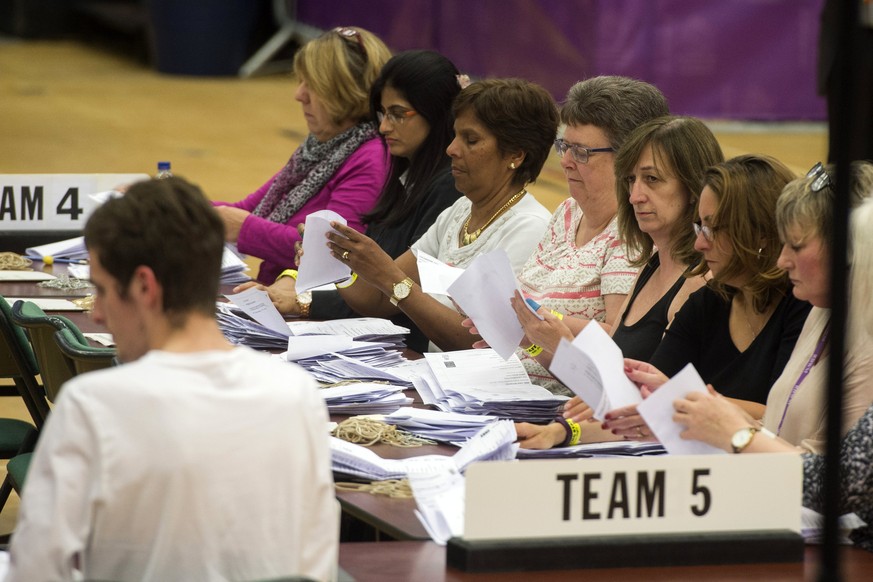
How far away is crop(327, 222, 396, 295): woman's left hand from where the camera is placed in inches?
139

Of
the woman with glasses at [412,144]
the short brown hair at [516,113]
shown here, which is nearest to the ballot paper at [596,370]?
the short brown hair at [516,113]

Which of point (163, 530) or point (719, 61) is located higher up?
point (719, 61)

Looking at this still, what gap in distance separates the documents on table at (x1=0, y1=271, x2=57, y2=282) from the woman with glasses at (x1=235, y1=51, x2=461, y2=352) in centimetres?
68

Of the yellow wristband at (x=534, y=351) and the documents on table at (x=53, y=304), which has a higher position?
the documents on table at (x=53, y=304)

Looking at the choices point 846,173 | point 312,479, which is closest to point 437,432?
point 312,479

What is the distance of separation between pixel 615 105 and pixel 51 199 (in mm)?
2264

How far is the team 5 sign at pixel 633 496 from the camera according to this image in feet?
6.30

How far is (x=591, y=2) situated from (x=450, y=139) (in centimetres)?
546

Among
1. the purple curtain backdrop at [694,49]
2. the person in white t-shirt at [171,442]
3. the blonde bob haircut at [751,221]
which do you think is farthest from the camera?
the purple curtain backdrop at [694,49]

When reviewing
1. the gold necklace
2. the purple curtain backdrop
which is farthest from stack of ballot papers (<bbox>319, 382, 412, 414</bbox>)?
the purple curtain backdrop

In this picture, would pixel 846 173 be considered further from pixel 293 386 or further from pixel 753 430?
pixel 753 430

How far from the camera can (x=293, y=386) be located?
161 cm

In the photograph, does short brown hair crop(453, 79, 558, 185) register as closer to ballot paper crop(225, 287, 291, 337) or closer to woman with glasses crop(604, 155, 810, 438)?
ballot paper crop(225, 287, 291, 337)

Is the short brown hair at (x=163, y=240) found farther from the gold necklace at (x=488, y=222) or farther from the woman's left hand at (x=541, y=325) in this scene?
the gold necklace at (x=488, y=222)
